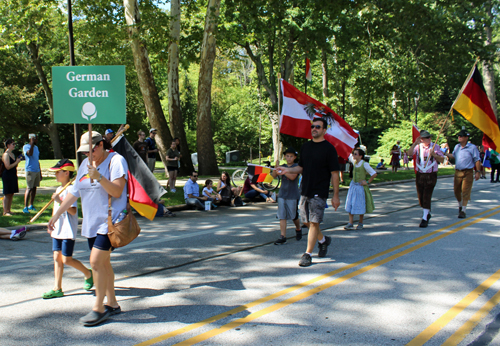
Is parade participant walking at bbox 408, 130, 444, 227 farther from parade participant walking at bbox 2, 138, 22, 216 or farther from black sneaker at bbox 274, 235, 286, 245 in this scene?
parade participant walking at bbox 2, 138, 22, 216

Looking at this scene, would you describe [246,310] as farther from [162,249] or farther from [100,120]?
[162,249]

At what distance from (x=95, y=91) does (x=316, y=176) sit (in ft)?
10.5

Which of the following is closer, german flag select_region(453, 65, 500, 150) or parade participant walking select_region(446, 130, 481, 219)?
german flag select_region(453, 65, 500, 150)

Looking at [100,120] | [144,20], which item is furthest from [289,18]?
[100,120]

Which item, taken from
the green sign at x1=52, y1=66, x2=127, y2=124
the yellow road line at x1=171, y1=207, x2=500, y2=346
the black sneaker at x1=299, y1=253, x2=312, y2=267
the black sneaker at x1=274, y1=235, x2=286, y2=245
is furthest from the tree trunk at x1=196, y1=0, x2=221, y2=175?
the green sign at x1=52, y1=66, x2=127, y2=124

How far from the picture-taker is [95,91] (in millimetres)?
4836

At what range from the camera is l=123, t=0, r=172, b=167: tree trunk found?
54.7 ft

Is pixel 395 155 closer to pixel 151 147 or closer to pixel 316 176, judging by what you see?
pixel 151 147

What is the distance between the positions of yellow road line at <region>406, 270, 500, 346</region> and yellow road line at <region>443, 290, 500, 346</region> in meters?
0.14

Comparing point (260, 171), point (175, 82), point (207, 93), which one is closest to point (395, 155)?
point (207, 93)

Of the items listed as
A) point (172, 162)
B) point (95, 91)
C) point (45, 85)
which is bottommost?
point (172, 162)

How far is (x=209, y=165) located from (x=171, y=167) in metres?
5.54

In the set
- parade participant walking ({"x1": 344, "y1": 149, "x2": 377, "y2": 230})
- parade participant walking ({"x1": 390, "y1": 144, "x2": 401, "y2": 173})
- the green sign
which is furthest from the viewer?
parade participant walking ({"x1": 390, "y1": 144, "x2": 401, "y2": 173})

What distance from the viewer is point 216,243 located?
26.4 feet
